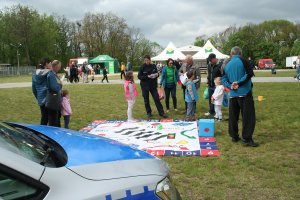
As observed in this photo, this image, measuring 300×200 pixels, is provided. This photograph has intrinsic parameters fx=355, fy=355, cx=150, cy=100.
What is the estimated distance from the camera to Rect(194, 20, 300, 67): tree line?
81312 mm

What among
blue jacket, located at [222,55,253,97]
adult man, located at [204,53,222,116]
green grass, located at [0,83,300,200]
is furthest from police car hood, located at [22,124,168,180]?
adult man, located at [204,53,222,116]

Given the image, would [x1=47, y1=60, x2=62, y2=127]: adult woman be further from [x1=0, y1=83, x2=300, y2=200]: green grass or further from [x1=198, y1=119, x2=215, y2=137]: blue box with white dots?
[x1=198, y1=119, x2=215, y2=137]: blue box with white dots

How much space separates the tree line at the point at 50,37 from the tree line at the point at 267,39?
24681 mm

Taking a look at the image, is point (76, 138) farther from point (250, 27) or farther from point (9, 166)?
point (250, 27)

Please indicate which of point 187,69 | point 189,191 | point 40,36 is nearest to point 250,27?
point 40,36

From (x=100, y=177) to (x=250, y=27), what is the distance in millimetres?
90591

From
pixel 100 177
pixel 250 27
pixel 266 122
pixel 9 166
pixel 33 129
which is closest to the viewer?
pixel 9 166

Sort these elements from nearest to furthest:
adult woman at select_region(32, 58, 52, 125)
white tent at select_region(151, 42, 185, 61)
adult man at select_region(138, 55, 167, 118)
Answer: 1. adult woman at select_region(32, 58, 52, 125)
2. adult man at select_region(138, 55, 167, 118)
3. white tent at select_region(151, 42, 185, 61)

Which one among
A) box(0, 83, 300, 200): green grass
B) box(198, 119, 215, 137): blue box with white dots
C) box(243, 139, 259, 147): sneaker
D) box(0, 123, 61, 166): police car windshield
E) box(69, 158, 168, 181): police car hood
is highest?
box(0, 123, 61, 166): police car windshield

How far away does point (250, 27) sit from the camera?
87375mm

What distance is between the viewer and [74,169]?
2250mm

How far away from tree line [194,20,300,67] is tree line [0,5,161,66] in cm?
2468

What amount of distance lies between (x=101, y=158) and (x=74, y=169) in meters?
0.29

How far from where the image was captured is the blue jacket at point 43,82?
6.95 metres
